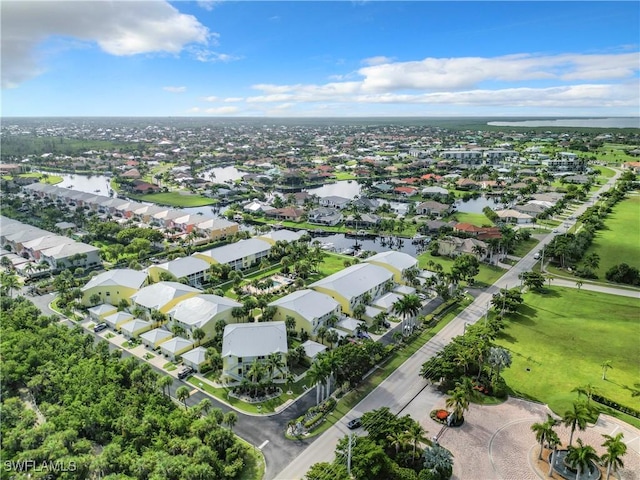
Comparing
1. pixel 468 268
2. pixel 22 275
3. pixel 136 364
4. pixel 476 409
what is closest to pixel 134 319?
pixel 136 364

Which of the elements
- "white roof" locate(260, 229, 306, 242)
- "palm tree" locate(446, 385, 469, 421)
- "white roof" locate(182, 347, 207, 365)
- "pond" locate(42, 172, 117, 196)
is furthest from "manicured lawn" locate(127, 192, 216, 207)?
"palm tree" locate(446, 385, 469, 421)

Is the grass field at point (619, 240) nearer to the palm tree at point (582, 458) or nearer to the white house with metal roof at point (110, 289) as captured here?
the palm tree at point (582, 458)

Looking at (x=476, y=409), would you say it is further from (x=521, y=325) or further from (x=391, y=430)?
(x=521, y=325)

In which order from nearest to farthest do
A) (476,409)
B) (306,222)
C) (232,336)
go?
(476,409) → (232,336) → (306,222)

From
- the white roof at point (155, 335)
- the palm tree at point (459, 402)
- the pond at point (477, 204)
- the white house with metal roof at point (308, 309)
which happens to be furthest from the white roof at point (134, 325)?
the pond at point (477, 204)

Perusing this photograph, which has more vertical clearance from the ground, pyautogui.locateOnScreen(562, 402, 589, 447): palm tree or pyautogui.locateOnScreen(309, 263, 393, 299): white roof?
pyautogui.locateOnScreen(562, 402, 589, 447): palm tree

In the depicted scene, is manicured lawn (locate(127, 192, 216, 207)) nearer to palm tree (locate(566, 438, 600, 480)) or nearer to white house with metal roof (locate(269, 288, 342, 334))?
white house with metal roof (locate(269, 288, 342, 334))
